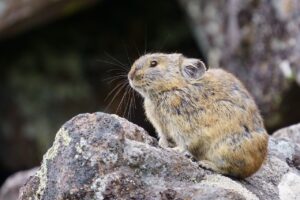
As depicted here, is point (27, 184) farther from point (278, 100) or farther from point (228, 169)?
point (278, 100)

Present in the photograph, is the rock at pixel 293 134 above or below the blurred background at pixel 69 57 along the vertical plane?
below

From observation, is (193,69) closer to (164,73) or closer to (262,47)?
(164,73)

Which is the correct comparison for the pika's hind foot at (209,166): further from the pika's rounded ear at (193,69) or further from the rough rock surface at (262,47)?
the rough rock surface at (262,47)

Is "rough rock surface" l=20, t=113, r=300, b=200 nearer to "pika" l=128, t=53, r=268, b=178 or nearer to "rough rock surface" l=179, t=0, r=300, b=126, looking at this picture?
"pika" l=128, t=53, r=268, b=178

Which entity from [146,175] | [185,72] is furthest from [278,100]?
[146,175]

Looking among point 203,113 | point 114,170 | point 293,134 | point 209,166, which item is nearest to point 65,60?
point 293,134

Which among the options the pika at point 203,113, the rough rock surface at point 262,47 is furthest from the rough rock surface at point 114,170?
the rough rock surface at point 262,47
